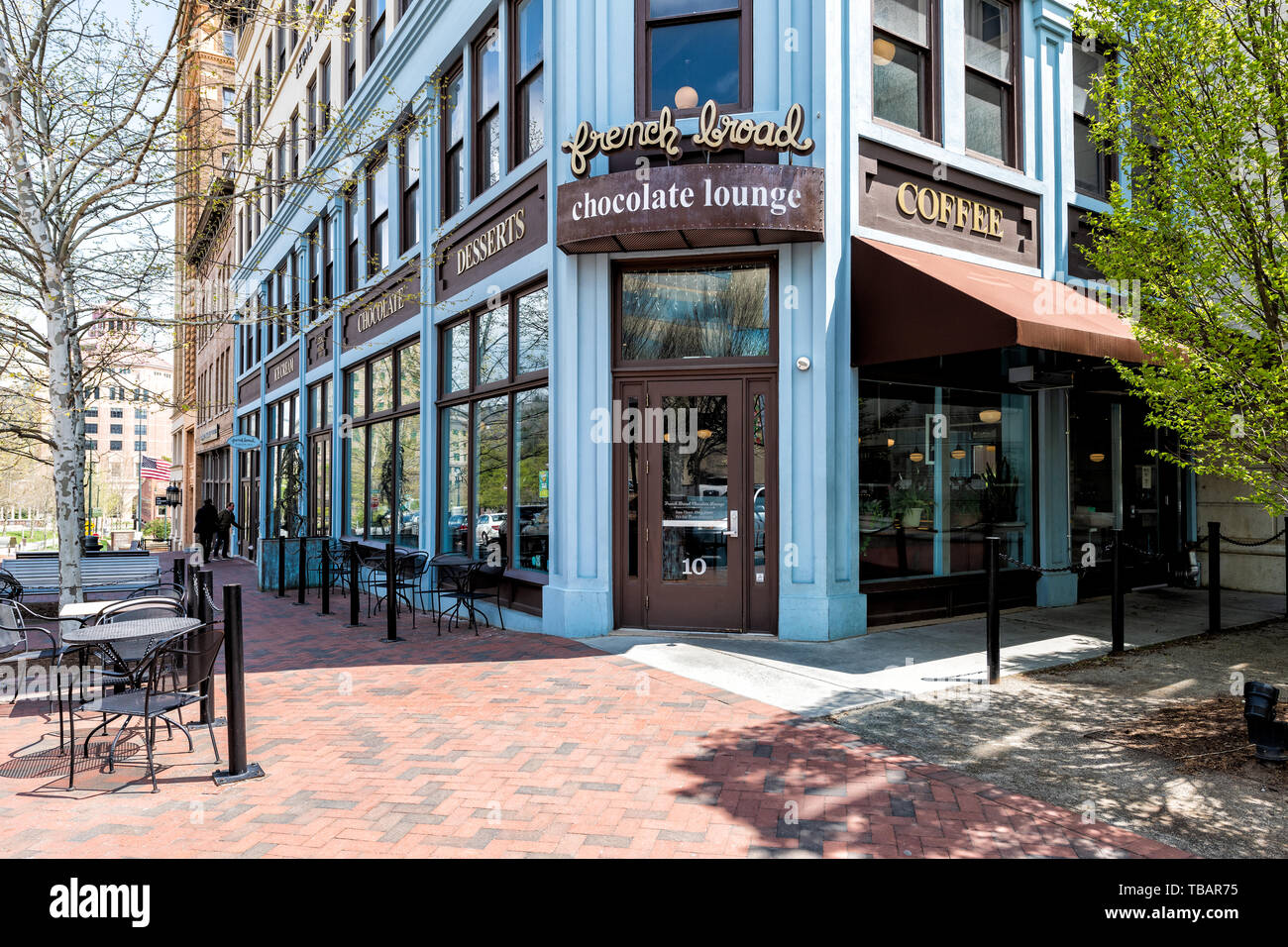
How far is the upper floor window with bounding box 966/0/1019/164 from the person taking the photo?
32.4ft

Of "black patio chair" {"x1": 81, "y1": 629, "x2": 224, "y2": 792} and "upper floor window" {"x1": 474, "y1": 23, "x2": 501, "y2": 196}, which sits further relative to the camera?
"upper floor window" {"x1": 474, "y1": 23, "x2": 501, "y2": 196}

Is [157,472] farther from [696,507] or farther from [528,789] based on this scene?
[528,789]

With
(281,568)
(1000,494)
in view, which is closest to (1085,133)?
(1000,494)

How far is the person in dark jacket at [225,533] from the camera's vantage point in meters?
25.3

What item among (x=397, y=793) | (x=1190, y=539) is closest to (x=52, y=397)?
(x=397, y=793)

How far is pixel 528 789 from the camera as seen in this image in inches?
175

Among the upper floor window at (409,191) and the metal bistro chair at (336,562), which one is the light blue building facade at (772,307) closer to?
the upper floor window at (409,191)

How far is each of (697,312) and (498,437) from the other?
3.35m

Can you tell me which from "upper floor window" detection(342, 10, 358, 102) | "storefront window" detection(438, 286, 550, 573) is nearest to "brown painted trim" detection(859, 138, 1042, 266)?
"storefront window" detection(438, 286, 550, 573)

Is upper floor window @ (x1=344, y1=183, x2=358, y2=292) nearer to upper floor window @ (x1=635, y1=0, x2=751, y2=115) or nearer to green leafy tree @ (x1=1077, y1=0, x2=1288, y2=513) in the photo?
upper floor window @ (x1=635, y1=0, x2=751, y2=115)

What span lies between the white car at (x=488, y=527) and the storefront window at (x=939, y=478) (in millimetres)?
4642

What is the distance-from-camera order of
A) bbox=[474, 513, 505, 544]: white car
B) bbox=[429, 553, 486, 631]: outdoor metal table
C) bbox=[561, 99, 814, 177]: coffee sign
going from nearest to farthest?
1. bbox=[561, 99, 814, 177]: coffee sign
2. bbox=[429, 553, 486, 631]: outdoor metal table
3. bbox=[474, 513, 505, 544]: white car

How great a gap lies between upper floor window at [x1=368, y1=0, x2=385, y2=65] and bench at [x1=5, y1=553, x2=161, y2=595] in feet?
33.0

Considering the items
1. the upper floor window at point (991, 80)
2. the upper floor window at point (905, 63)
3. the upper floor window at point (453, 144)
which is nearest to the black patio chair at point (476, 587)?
the upper floor window at point (453, 144)
